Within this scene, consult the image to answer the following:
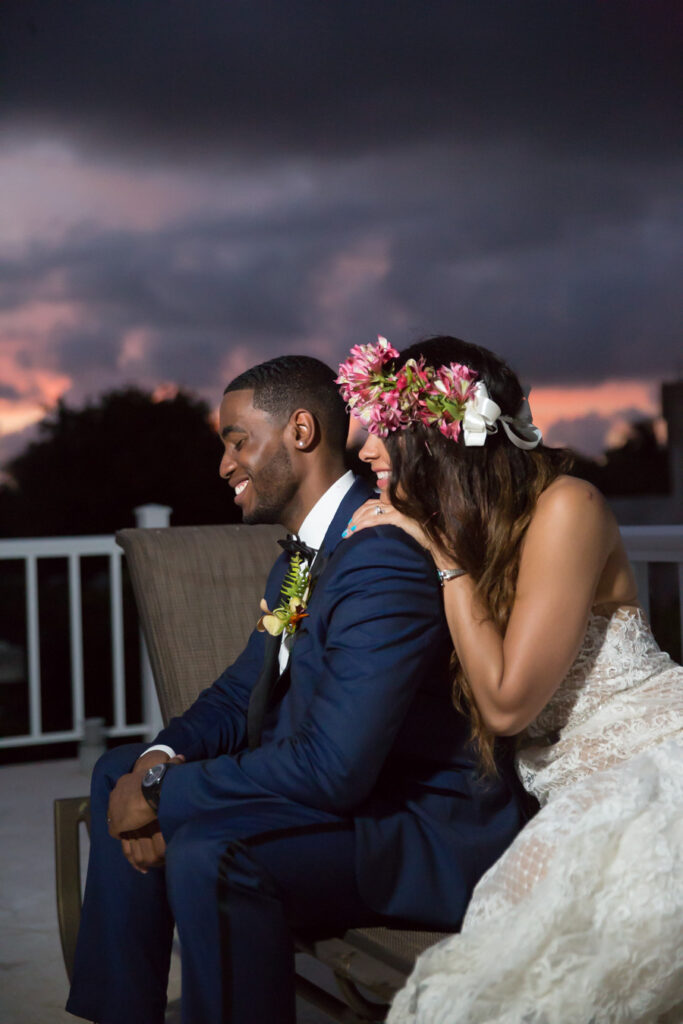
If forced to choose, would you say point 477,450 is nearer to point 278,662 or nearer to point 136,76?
point 278,662

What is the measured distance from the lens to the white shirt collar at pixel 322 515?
209 cm

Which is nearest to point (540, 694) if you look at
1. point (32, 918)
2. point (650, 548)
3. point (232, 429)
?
point (232, 429)

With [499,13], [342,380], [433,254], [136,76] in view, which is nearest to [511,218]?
[433,254]

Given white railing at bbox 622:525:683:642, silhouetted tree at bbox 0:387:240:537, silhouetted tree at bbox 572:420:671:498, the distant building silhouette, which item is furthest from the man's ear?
silhouetted tree at bbox 0:387:240:537

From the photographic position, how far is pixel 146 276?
13844mm

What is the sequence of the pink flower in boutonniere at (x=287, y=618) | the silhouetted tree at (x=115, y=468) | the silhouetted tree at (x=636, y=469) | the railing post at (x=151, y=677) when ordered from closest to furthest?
the pink flower in boutonniere at (x=287, y=618)
the railing post at (x=151, y=677)
the silhouetted tree at (x=636, y=469)
the silhouetted tree at (x=115, y=468)

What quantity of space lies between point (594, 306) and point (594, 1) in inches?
119

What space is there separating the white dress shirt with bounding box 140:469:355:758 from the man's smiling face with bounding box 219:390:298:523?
55 mm

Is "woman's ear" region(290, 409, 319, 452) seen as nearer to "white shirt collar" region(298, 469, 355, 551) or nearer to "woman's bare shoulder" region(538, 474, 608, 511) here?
"white shirt collar" region(298, 469, 355, 551)

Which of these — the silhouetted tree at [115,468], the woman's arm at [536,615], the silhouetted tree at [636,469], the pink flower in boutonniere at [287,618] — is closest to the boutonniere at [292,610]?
the pink flower in boutonniere at [287,618]

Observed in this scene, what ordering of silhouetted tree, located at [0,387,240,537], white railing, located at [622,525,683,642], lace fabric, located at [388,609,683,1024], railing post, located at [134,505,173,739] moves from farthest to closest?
silhouetted tree, located at [0,387,240,537]
railing post, located at [134,505,173,739]
white railing, located at [622,525,683,642]
lace fabric, located at [388,609,683,1024]

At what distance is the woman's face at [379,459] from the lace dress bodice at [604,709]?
0.44 m

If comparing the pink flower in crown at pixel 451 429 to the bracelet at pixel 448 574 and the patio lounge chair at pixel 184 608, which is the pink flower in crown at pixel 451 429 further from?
the patio lounge chair at pixel 184 608

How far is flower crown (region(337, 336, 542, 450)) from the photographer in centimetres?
178
